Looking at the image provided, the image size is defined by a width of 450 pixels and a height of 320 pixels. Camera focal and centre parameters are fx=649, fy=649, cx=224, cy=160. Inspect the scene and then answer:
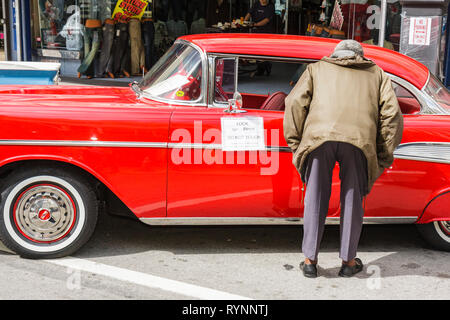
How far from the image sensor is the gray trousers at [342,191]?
4414 mm

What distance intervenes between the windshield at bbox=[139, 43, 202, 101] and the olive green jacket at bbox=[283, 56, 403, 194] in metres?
0.85

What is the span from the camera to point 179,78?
199 inches

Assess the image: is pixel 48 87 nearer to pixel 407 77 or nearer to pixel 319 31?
pixel 407 77

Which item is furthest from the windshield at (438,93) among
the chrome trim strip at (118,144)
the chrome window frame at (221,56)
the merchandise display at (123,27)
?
the merchandise display at (123,27)

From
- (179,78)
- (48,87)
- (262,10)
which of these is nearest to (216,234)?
(179,78)

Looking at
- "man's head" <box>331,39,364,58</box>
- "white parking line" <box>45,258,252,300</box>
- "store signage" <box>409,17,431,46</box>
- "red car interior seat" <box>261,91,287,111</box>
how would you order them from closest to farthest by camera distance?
"white parking line" <box>45,258,252,300</box> → "man's head" <box>331,39,364,58</box> → "red car interior seat" <box>261,91,287,111</box> → "store signage" <box>409,17,431,46</box>

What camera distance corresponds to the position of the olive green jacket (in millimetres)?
4324

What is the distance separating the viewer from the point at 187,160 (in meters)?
4.71

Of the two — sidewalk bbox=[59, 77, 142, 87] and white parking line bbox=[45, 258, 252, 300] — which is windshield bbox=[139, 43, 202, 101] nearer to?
white parking line bbox=[45, 258, 252, 300]

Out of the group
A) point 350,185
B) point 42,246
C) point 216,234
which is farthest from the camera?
point 216,234

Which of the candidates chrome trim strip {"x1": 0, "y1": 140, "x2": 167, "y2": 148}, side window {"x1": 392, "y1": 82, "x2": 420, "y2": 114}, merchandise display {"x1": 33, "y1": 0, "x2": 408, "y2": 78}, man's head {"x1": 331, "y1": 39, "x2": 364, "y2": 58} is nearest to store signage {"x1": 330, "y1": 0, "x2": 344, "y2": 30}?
merchandise display {"x1": 33, "y1": 0, "x2": 408, "y2": 78}

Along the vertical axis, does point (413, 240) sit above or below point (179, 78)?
below

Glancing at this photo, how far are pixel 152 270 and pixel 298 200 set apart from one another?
3.89 feet

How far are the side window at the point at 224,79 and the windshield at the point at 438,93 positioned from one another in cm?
150
